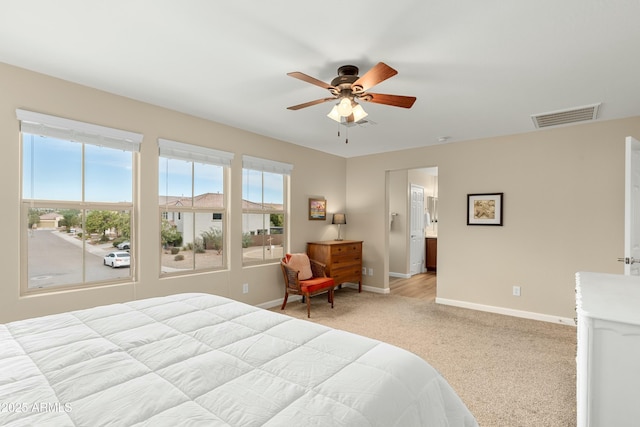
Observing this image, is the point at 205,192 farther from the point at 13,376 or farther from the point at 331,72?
the point at 13,376

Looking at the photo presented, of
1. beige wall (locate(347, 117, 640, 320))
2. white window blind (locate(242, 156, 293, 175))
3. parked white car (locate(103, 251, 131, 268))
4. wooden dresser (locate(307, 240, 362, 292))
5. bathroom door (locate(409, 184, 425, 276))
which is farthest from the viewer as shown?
bathroom door (locate(409, 184, 425, 276))

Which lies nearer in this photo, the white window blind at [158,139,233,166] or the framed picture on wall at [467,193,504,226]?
the white window blind at [158,139,233,166]

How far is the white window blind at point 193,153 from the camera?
3469 mm

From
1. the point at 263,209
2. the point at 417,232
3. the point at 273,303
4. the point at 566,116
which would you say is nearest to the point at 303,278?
the point at 273,303

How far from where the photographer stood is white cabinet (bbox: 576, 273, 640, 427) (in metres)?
1.39

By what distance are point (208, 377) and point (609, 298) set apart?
2014 mm

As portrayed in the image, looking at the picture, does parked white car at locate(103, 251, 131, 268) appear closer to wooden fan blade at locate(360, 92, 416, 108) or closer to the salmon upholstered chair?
the salmon upholstered chair

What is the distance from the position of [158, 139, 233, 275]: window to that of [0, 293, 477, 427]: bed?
1901 mm

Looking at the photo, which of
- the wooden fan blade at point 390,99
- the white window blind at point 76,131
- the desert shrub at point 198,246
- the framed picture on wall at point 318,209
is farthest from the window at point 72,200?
the framed picture on wall at point 318,209

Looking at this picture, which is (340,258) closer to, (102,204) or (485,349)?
(485,349)

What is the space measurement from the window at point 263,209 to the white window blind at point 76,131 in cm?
144

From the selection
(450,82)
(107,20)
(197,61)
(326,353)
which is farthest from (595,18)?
(107,20)

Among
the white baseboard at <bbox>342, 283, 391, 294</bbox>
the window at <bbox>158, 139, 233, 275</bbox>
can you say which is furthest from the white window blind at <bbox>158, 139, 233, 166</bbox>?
the white baseboard at <bbox>342, 283, 391, 294</bbox>

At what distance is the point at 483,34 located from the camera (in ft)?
6.66
